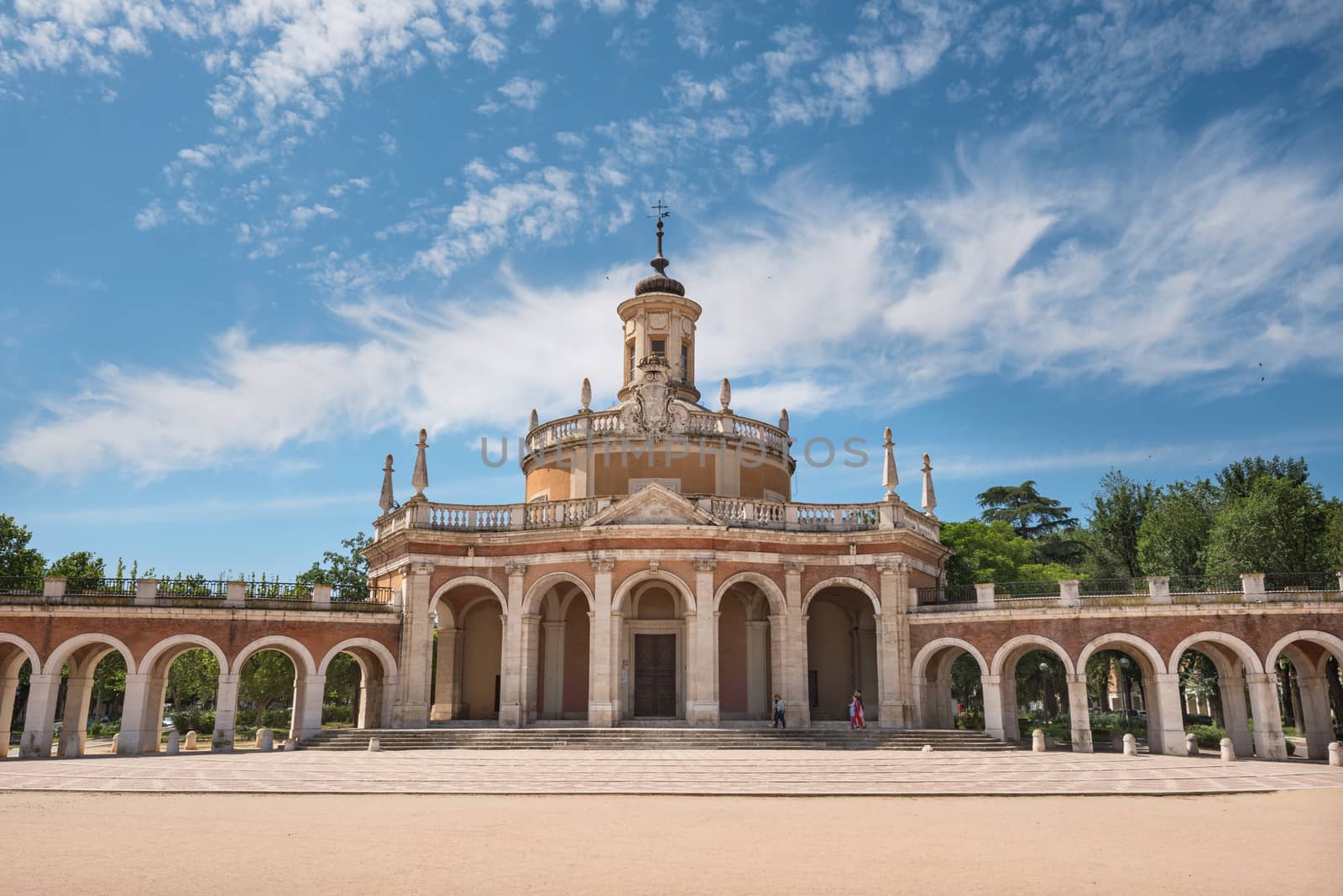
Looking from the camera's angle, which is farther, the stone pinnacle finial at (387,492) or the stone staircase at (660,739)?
the stone pinnacle finial at (387,492)

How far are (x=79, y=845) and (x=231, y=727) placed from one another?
2060 cm

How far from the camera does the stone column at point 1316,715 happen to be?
32344mm

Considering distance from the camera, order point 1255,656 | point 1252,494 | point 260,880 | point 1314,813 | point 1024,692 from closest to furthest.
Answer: point 260,880 < point 1314,813 < point 1255,656 < point 1252,494 < point 1024,692

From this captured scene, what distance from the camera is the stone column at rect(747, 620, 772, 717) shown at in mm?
35625

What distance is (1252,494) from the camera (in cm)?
4156

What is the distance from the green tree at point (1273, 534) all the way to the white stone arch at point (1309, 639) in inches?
318

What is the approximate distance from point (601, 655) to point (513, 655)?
322 cm

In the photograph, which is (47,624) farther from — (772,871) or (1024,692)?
(1024,692)

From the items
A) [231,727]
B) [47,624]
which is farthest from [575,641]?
[47,624]

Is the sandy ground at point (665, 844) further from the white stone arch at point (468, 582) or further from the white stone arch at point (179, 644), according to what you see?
the white stone arch at point (468, 582)

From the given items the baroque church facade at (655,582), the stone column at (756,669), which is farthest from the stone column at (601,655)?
the stone column at (756,669)

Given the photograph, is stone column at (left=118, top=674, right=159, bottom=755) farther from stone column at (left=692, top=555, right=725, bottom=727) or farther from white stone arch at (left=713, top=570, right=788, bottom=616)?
white stone arch at (left=713, top=570, right=788, bottom=616)

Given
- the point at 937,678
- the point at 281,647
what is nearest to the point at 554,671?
the point at 281,647

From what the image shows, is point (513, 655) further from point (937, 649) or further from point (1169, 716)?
point (1169, 716)
